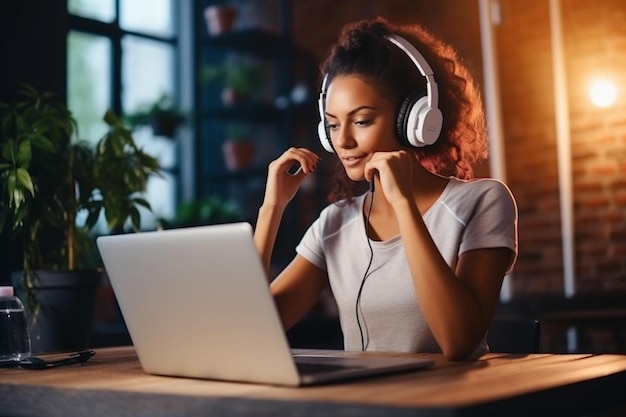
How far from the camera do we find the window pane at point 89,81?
16.7ft

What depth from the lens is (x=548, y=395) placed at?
109 cm

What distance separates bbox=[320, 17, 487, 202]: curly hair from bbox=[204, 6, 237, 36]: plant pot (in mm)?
3558

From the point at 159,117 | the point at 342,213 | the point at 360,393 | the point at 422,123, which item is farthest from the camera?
the point at 159,117

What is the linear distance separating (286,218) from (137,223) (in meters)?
3.13

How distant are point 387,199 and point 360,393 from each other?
655 mm

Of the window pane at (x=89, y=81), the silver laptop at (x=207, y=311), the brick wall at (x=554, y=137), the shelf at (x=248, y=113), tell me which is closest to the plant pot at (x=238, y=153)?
the shelf at (x=248, y=113)

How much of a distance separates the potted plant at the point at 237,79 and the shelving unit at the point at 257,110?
49 mm

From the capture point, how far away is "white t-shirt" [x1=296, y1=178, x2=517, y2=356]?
1.71 meters

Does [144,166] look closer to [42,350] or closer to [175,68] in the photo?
[42,350]

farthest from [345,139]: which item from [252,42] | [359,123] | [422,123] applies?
[252,42]

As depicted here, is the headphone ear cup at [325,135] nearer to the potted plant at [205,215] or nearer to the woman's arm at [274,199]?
the woman's arm at [274,199]

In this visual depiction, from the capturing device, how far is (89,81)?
17.0 feet

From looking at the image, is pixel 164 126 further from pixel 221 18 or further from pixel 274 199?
pixel 274 199

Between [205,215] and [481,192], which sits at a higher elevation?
[205,215]
